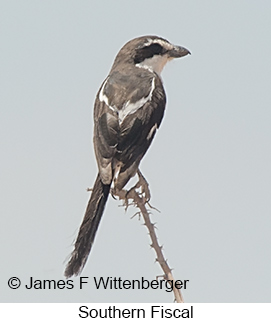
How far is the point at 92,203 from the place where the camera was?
7.54 metres

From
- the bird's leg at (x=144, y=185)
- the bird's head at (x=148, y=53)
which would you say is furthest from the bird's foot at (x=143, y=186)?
the bird's head at (x=148, y=53)

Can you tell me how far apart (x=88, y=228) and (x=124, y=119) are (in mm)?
1206

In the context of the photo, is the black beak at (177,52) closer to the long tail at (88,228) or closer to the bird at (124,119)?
the bird at (124,119)

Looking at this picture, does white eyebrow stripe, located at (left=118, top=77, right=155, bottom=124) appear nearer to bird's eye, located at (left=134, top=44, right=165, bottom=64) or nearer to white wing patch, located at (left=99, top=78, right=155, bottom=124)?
white wing patch, located at (left=99, top=78, right=155, bottom=124)

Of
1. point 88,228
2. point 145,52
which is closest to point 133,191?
point 88,228

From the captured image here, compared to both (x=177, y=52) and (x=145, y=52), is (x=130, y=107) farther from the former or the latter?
(x=177, y=52)

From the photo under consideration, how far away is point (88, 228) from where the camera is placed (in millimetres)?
7430

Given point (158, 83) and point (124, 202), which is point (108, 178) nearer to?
point (124, 202)

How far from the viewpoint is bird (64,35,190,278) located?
7.51 meters

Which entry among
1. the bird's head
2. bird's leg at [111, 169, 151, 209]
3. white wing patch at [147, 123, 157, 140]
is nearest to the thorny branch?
bird's leg at [111, 169, 151, 209]

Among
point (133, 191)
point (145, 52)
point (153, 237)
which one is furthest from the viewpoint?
point (145, 52)

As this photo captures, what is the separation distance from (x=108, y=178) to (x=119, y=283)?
99 cm

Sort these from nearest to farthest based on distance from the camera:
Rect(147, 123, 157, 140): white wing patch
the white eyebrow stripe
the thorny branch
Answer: the thorny branch
the white eyebrow stripe
Rect(147, 123, 157, 140): white wing patch

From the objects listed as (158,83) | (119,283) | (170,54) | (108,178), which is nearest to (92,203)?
(108,178)
